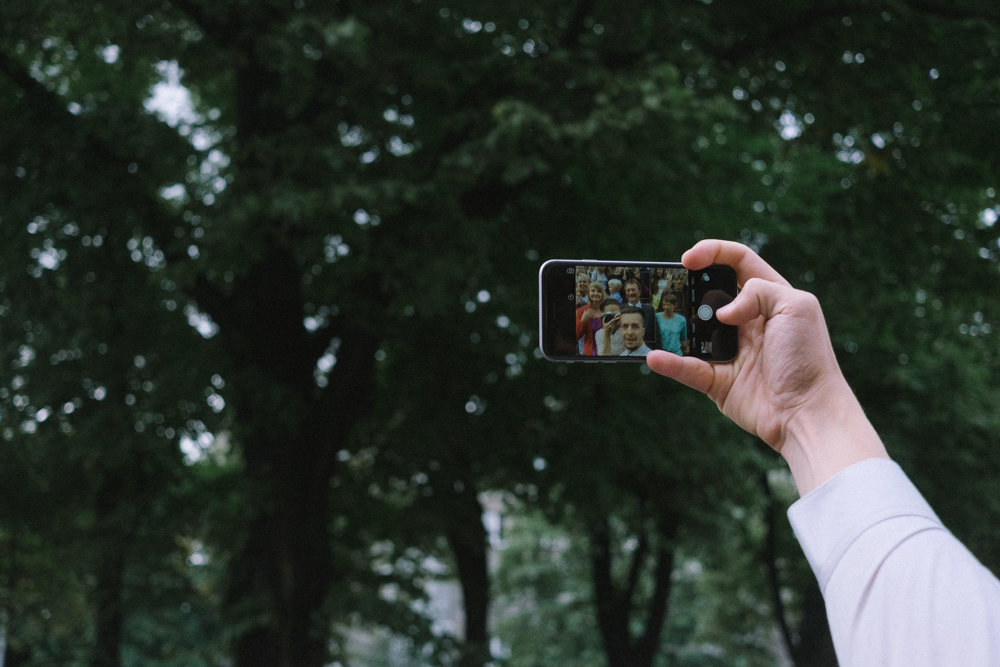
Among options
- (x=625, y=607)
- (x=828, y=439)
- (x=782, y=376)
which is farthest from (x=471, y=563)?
(x=828, y=439)

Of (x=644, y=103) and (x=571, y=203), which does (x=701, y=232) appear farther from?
(x=644, y=103)

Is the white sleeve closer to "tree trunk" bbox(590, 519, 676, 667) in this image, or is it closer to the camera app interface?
the camera app interface

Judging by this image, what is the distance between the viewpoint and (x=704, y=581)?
93.7 feet

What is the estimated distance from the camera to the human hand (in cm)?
153

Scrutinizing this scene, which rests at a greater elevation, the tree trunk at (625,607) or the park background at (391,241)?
the park background at (391,241)

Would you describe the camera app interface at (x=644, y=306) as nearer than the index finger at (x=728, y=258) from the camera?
No

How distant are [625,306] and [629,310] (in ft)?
0.04

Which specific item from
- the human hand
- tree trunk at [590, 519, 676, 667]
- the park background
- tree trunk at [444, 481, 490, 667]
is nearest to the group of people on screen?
the human hand

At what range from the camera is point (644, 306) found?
2.27 meters

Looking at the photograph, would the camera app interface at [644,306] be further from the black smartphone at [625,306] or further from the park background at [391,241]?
the park background at [391,241]

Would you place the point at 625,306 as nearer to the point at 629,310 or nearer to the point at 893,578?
the point at 629,310

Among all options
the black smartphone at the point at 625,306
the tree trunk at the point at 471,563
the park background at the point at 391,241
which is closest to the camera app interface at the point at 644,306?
the black smartphone at the point at 625,306

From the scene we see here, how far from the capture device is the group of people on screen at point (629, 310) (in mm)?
2230

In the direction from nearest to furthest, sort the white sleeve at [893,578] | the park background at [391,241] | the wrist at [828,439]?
the white sleeve at [893,578], the wrist at [828,439], the park background at [391,241]
